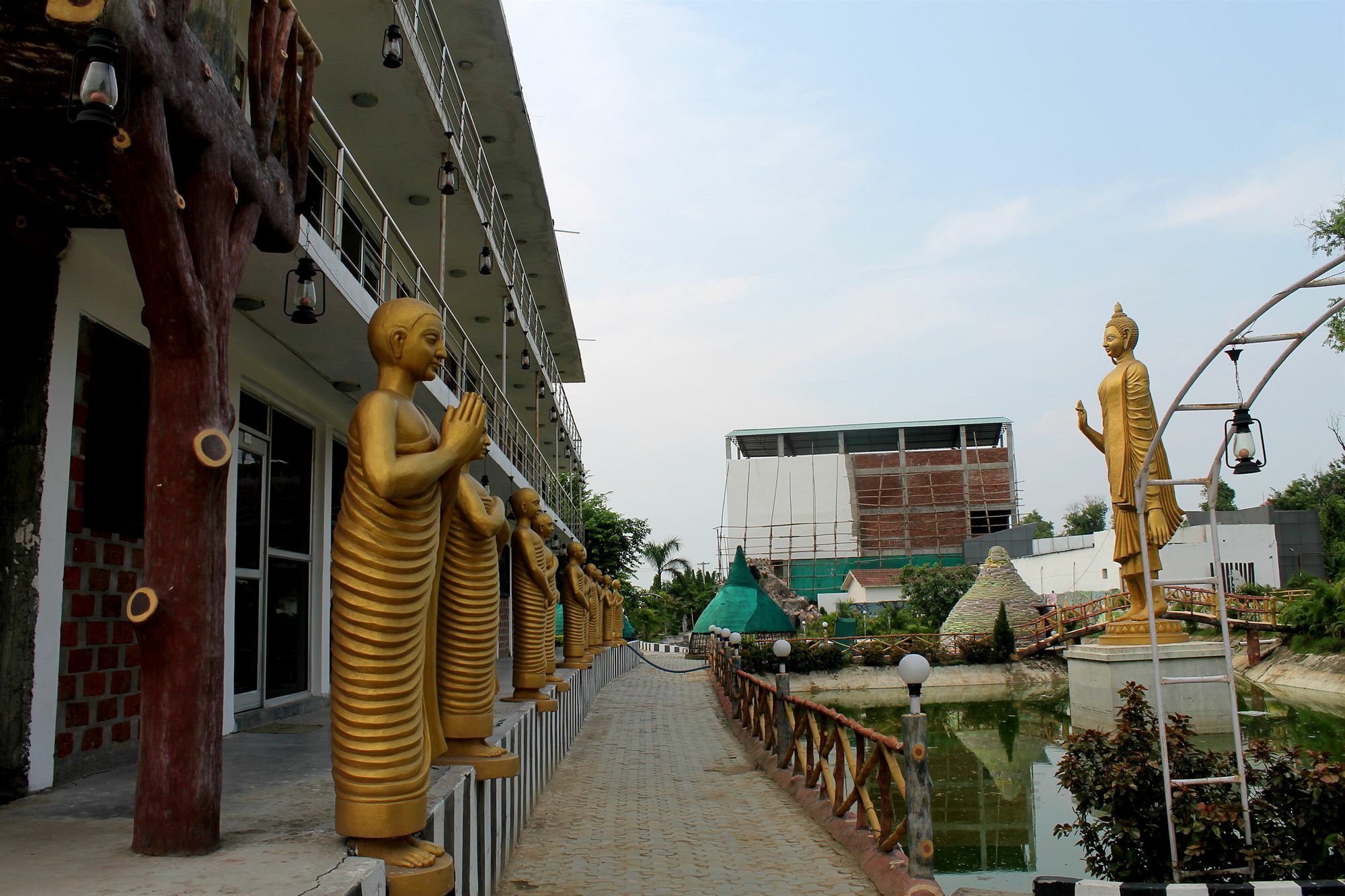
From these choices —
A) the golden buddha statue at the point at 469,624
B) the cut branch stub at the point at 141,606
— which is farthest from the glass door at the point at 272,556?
the cut branch stub at the point at 141,606

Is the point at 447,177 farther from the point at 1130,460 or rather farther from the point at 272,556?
the point at 1130,460

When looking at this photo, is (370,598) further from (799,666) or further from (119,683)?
(799,666)

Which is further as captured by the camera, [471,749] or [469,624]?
[471,749]

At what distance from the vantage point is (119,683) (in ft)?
20.4

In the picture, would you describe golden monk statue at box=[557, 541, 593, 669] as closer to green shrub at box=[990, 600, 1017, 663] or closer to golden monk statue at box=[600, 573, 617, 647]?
golden monk statue at box=[600, 573, 617, 647]

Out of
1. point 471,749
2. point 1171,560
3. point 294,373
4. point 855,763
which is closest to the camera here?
point 471,749

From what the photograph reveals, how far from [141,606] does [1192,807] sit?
5567 mm

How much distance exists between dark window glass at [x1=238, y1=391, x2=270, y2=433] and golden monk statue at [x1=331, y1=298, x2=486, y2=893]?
17.1 feet

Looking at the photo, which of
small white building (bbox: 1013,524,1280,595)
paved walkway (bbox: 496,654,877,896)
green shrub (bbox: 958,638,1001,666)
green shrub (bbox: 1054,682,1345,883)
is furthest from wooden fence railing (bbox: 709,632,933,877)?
Answer: small white building (bbox: 1013,524,1280,595)

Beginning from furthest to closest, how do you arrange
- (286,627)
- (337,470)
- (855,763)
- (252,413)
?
(337,470) → (286,627) → (252,413) → (855,763)

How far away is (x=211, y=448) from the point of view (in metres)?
3.60

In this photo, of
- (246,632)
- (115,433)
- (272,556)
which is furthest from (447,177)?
(115,433)

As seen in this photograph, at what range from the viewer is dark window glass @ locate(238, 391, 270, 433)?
844 cm

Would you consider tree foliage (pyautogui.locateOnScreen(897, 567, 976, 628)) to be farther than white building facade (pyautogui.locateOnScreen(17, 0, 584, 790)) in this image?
Yes
